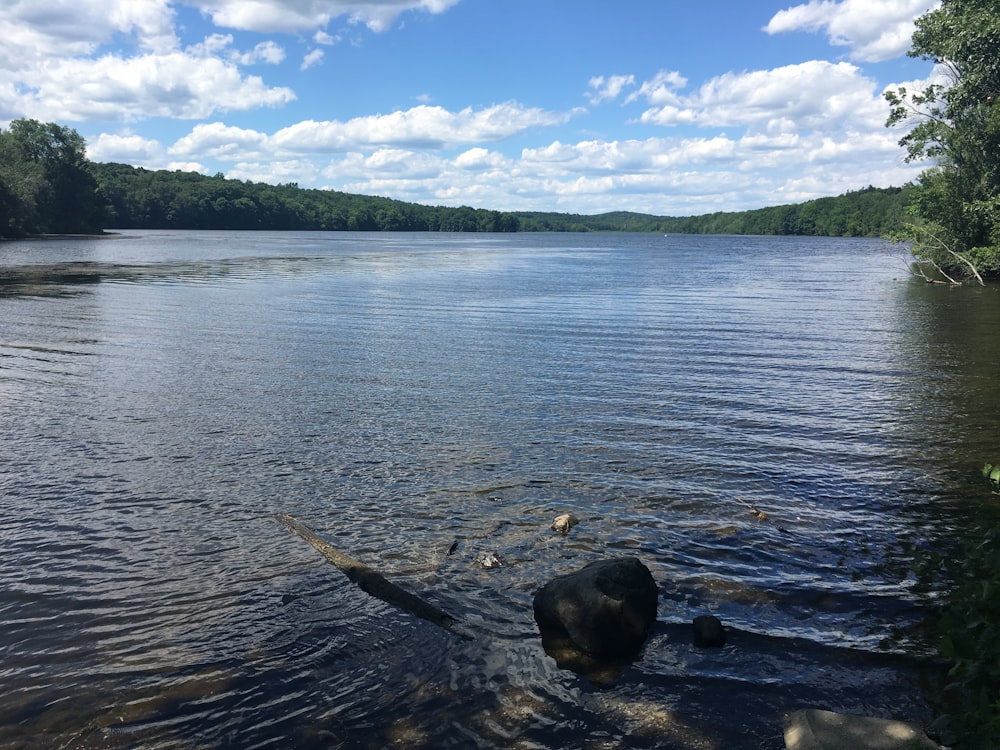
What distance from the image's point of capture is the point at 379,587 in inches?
314

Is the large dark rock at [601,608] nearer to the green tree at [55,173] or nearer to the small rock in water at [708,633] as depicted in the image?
the small rock in water at [708,633]

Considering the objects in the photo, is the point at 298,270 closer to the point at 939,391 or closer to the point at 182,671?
the point at 939,391

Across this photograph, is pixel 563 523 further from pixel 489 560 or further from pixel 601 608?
pixel 601 608

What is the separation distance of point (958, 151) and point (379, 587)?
48.8 metres

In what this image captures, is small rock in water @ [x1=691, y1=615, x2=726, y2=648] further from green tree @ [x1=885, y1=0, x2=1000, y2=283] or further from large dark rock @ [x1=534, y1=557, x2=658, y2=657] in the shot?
green tree @ [x1=885, y1=0, x2=1000, y2=283]

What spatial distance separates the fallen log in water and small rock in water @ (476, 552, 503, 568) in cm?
106

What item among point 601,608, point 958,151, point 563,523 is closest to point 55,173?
point 958,151

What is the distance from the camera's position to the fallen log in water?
7.39 metres

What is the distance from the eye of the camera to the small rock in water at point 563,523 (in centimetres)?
956

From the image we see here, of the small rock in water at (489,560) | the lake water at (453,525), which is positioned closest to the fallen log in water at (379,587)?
the lake water at (453,525)

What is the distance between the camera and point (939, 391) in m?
17.8

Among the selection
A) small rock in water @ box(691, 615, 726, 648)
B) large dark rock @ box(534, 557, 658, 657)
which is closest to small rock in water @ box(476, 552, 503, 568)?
large dark rock @ box(534, 557, 658, 657)

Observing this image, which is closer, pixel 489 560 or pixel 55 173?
pixel 489 560

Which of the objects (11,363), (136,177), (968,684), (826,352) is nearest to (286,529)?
(968,684)
